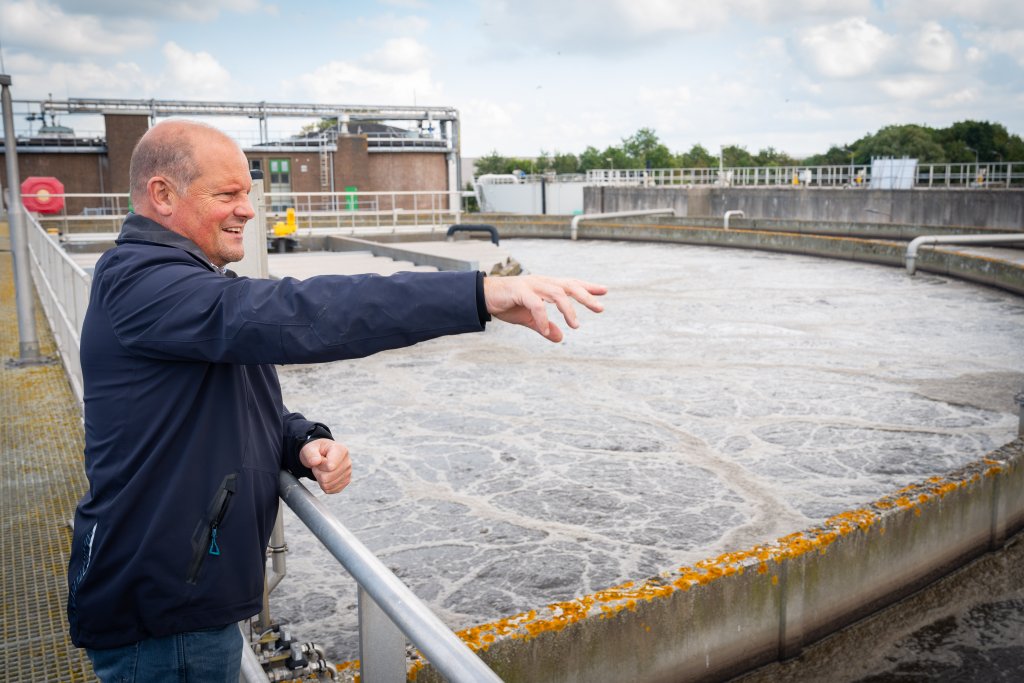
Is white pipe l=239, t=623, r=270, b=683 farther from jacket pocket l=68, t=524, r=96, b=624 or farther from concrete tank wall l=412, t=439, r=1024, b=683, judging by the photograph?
concrete tank wall l=412, t=439, r=1024, b=683

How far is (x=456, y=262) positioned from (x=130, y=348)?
41.6 feet

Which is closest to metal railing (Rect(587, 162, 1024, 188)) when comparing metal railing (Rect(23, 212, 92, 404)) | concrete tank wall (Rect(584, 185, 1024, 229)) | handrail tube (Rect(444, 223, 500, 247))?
concrete tank wall (Rect(584, 185, 1024, 229))

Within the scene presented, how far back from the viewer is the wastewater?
5668 millimetres

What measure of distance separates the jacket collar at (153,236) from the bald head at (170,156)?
0.11 ft

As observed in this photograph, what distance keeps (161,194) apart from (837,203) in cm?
3763

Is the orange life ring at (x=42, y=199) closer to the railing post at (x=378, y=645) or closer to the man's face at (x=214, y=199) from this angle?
the man's face at (x=214, y=199)

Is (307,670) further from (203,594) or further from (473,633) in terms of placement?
(203,594)

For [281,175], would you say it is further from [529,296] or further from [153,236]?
[529,296]

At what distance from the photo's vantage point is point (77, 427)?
6.18m

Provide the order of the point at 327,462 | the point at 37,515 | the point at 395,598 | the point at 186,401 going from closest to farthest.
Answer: the point at 395,598, the point at 186,401, the point at 327,462, the point at 37,515

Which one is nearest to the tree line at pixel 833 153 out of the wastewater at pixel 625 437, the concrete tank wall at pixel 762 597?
the wastewater at pixel 625 437

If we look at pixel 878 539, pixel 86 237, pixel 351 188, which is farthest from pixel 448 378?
pixel 351 188

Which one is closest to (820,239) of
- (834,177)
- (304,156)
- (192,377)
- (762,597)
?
(834,177)

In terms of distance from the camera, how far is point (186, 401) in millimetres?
1649
